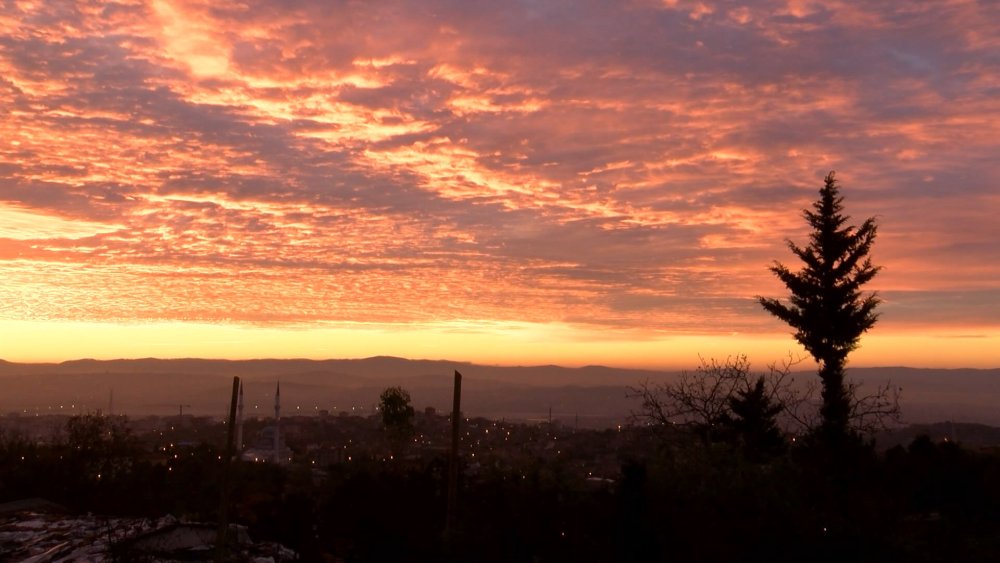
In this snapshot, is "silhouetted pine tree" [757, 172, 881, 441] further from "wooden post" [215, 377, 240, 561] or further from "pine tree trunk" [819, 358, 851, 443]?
"wooden post" [215, 377, 240, 561]

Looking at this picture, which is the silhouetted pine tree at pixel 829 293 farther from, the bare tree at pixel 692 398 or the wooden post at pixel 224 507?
the wooden post at pixel 224 507

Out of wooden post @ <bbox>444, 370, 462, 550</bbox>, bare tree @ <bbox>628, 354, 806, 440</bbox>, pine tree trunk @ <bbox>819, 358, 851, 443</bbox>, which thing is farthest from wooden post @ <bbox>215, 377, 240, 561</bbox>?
pine tree trunk @ <bbox>819, 358, 851, 443</bbox>

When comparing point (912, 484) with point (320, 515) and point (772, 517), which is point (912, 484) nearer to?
point (772, 517)

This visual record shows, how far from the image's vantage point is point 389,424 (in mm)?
58344

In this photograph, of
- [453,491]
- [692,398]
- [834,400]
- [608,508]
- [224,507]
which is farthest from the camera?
[834,400]

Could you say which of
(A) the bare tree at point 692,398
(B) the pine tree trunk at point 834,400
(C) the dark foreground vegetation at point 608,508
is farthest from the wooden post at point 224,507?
(B) the pine tree trunk at point 834,400

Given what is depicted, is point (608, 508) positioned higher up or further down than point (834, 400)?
further down

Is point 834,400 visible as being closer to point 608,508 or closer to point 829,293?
point 829,293

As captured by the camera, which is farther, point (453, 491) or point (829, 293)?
point (829, 293)

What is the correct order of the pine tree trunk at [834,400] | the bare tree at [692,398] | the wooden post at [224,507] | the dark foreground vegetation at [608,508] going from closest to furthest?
1. the dark foreground vegetation at [608,508]
2. the wooden post at [224,507]
3. the bare tree at [692,398]
4. the pine tree trunk at [834,400]

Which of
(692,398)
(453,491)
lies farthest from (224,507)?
(692,398)

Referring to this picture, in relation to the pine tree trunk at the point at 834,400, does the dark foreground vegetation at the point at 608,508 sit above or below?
below

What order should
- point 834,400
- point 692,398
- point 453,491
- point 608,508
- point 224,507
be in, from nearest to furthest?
point 608,508
point 224,507
point 453,491
point 692,398
point 834,400

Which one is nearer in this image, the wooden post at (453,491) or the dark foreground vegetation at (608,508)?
the dark foreground vegetation at (608,508)
